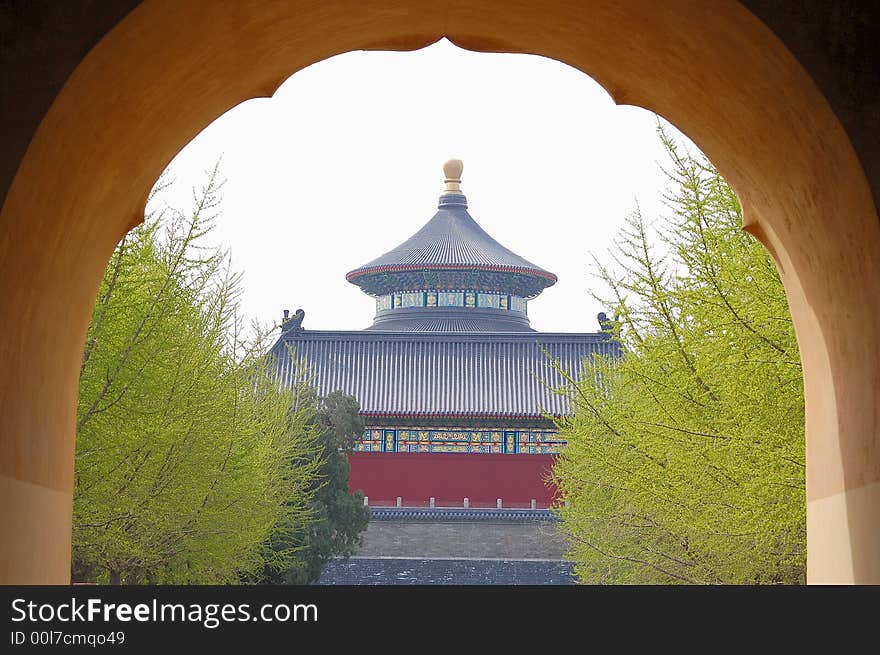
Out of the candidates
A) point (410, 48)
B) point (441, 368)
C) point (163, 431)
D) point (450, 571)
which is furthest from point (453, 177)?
point (410, 48)

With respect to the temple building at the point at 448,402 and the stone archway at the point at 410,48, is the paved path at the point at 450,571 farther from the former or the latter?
the stone archway at the point at 410,48

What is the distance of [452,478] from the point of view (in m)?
29.3

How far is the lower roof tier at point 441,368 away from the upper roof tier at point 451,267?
17.8 ft

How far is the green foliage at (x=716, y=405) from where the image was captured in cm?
816

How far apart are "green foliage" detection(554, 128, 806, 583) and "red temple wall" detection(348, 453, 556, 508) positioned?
18.0 meters

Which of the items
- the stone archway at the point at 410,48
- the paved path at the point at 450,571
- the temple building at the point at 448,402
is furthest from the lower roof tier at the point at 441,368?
the stone archway at the point at 410,48

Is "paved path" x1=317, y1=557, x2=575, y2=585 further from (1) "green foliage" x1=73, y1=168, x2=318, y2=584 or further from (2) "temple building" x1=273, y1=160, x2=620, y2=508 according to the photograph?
(1) "green foliage" x1=73, y1=168, x2=318, y2=584

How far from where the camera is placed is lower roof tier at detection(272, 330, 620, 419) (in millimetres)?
29406

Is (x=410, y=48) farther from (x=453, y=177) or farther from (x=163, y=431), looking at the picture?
(x=453, y=177)

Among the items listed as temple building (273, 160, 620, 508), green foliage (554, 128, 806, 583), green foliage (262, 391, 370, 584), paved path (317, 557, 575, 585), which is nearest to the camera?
green foliage (554, 128, 806, 583)

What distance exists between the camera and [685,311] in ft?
29.7

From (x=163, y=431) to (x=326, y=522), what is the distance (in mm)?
9939

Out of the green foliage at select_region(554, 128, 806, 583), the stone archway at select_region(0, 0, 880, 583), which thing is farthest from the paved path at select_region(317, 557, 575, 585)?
the stone archway at select_region(0, 0, 880, 583)
